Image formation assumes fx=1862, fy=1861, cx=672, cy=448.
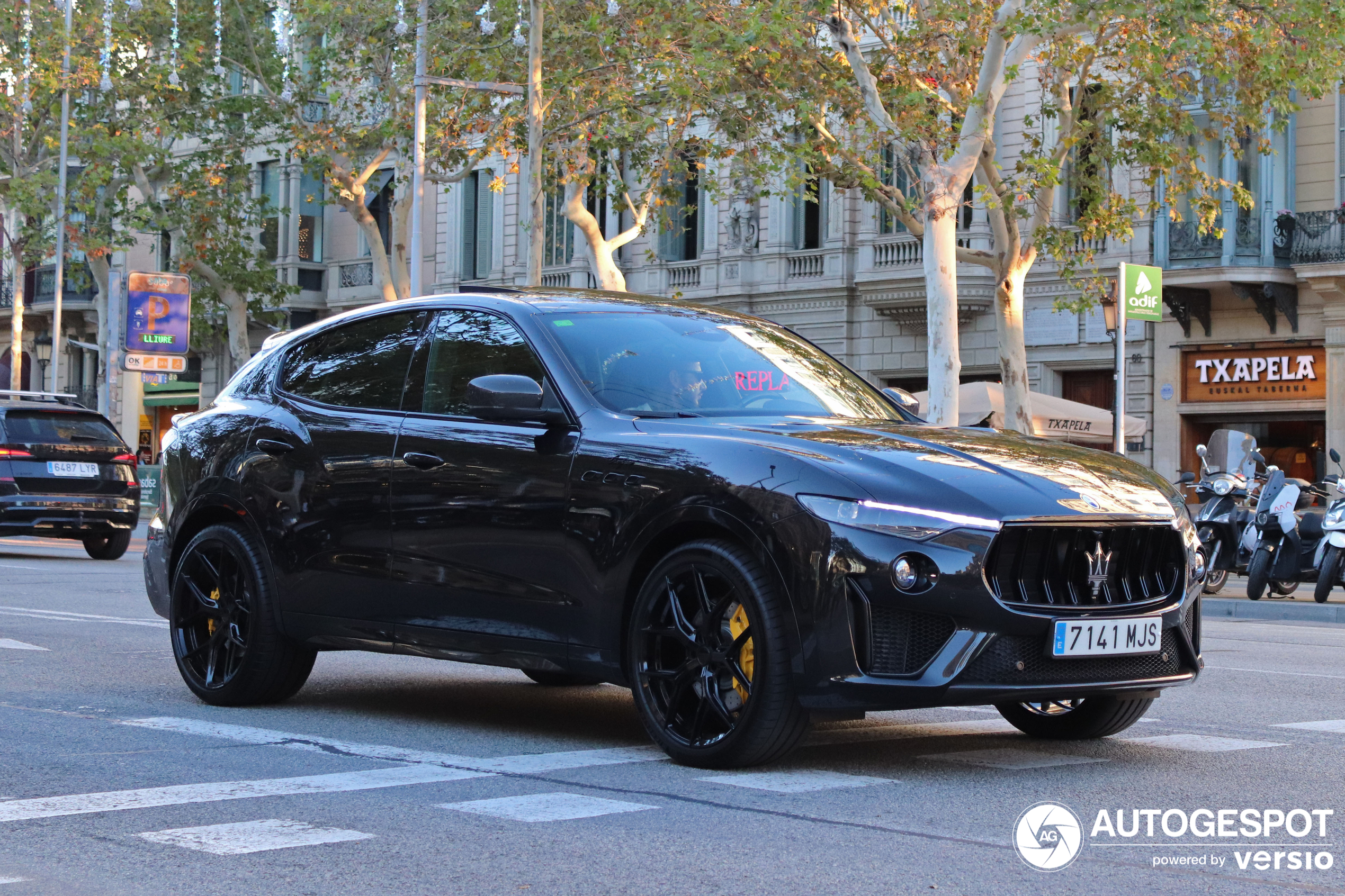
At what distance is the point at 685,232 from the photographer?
122 feet

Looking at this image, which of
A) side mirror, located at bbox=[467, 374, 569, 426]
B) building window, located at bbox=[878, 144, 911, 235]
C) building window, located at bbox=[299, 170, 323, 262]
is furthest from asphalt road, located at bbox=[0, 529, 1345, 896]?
building window, located at bbox=[299, 170, 323, 262]

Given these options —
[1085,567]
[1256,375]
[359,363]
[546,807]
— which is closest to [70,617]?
[359,363]

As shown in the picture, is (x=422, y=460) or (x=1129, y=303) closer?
(x=422, y=460)

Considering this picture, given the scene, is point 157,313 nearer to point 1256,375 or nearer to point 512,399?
point 1256,375

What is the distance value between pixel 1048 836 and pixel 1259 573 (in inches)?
543

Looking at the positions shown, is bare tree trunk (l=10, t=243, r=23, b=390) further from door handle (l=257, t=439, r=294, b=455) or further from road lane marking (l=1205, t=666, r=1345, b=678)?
door handle (l=257, t=439, r=294, b=455)

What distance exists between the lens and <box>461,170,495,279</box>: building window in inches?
1654

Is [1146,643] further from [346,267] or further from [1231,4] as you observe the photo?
[346,267]

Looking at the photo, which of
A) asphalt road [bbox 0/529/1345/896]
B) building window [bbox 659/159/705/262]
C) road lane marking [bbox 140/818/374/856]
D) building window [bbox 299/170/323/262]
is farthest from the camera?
building window [bbox 299/170/323/262]

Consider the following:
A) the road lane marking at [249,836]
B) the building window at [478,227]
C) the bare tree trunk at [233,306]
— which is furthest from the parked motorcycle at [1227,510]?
the building window at [478,227]

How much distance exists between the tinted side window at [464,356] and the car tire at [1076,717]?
2215mm

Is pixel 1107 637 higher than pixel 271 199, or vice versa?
pixel 271 199

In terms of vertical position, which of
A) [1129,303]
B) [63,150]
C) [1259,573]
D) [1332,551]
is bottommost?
[1259,573]

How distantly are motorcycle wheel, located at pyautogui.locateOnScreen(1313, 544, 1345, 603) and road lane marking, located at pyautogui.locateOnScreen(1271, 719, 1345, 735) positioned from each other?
386 inches
